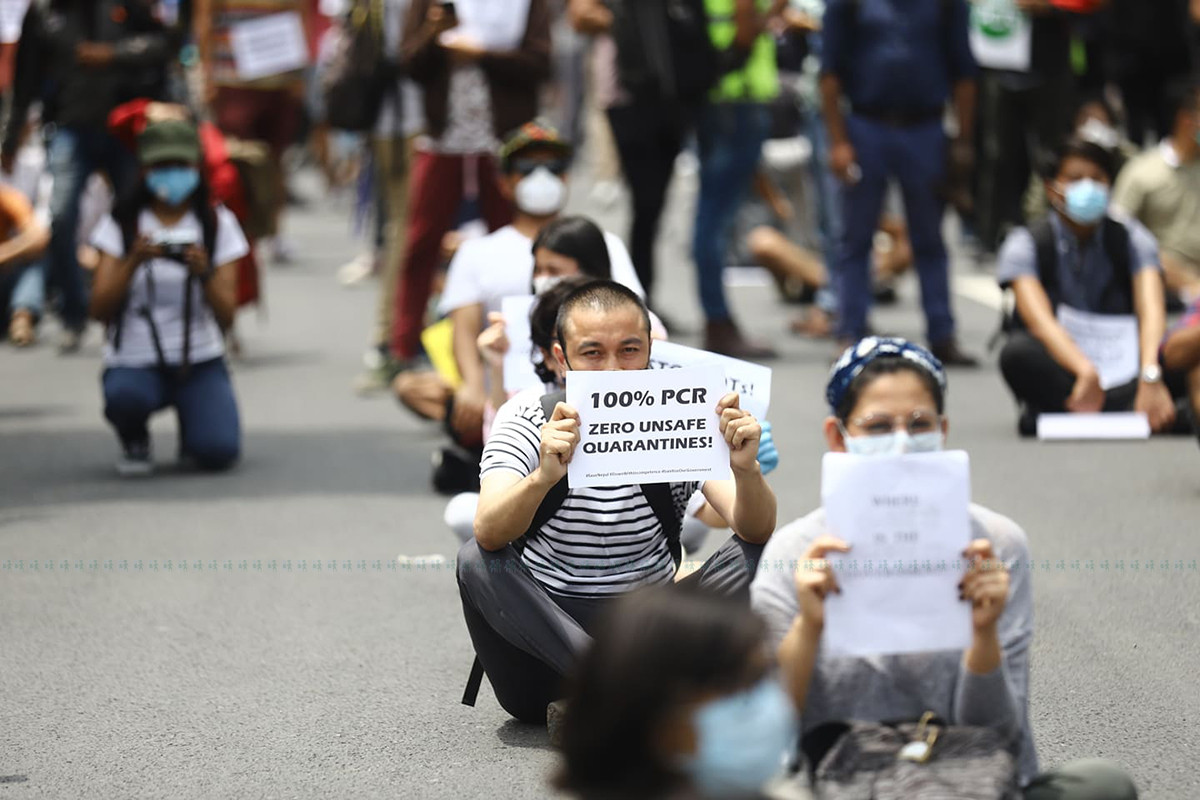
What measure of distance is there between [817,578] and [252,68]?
35.3ft

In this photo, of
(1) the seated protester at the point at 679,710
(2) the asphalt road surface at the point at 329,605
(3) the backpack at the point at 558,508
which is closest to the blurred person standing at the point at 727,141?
(2) the asphalt road surface at the point at 329,605

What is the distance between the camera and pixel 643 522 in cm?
484

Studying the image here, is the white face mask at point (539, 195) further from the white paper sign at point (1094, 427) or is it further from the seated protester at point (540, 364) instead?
the white paper sign at point (1094, 427)

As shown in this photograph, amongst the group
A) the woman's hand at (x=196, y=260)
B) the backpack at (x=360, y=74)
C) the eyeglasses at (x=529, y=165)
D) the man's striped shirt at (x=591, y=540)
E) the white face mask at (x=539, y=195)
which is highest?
the backpack at (x=360, y=74)

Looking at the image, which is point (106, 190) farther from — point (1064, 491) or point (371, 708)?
point (371, 708)

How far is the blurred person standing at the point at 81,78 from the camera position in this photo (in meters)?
11.1

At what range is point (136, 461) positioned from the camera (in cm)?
854

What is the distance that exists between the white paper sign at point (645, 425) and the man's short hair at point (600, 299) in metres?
0.39

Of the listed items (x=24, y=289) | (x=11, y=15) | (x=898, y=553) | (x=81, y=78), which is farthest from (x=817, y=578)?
(x=11, y=15)

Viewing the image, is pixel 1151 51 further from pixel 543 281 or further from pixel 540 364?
pixel 540 364

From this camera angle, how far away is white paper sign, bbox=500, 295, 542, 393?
21.1ft

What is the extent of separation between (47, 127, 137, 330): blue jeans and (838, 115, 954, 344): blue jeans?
4.11 m

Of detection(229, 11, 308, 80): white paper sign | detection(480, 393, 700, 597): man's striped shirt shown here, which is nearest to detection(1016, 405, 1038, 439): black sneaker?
detection(480, 393, 700, 597): man's striped shirt

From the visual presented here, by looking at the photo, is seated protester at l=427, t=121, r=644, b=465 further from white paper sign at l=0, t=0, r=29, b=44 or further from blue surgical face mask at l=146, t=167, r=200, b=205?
white paper sign at l=0, t=0, r=29, b=44
